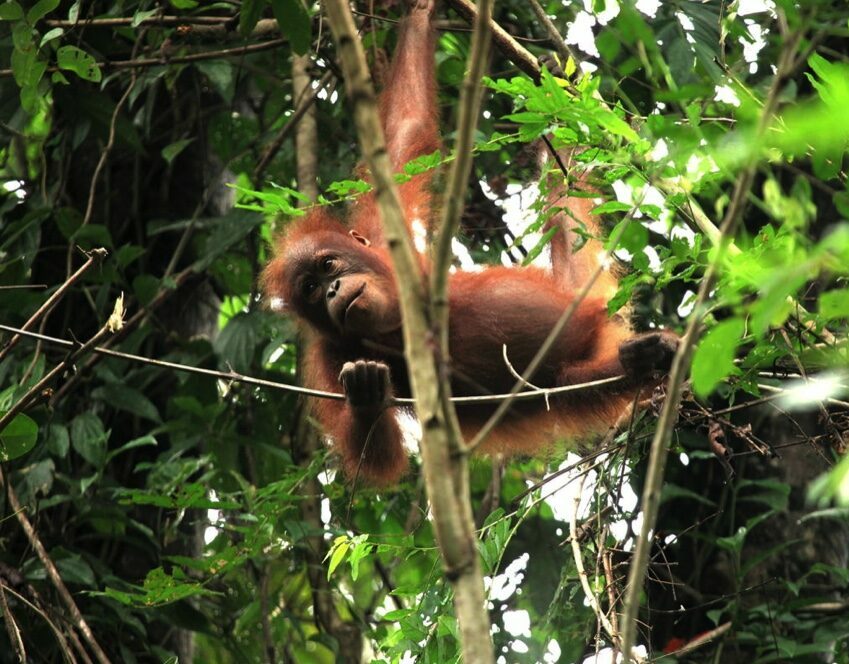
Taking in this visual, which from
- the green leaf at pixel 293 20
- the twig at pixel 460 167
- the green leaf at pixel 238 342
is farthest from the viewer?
the green leaf at pixel 238 342

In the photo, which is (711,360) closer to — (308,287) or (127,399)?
(308,287)

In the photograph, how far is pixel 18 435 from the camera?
3.22 meters

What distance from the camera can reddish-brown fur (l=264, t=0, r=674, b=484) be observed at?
3.92 metres

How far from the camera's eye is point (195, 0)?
4.14 m

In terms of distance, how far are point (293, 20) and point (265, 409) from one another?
6.22 ft

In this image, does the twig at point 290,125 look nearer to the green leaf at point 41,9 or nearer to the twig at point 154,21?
the twig at point 154,21

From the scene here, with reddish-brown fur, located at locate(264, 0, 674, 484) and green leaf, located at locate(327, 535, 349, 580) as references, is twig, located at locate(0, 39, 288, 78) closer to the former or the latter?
reddish-brown fur, located at locate(264, 0, 674, 484)

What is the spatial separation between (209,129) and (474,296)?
1734 mm

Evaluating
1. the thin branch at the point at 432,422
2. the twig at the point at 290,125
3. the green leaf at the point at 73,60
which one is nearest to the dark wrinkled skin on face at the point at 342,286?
the twig at the point at 290,125

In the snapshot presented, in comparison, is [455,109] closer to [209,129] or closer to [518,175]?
[518,175]

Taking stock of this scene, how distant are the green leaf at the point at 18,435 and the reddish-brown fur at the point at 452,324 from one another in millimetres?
999

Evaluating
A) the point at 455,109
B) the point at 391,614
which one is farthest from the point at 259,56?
the point at 391,614

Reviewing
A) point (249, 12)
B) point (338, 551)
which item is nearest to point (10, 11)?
point (249, 12)

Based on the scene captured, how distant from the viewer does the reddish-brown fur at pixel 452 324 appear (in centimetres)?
392
